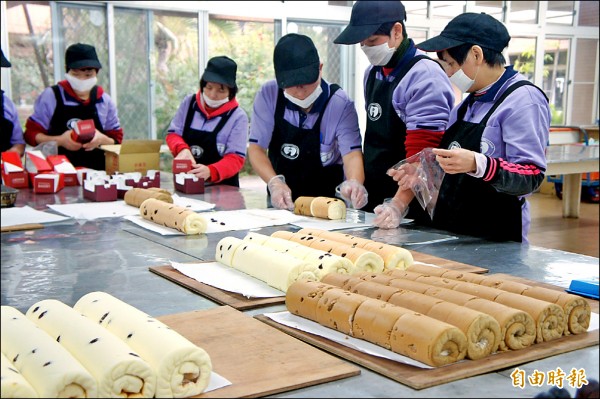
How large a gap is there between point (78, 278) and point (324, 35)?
26.1ft

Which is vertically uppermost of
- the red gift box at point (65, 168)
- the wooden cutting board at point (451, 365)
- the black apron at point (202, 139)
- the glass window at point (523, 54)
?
the glass window at point (523, 54)

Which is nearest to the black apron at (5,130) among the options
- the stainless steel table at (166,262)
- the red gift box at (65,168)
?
the red gift box at (65,168)

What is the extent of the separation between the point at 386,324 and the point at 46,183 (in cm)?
294

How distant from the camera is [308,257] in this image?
6.63 feet

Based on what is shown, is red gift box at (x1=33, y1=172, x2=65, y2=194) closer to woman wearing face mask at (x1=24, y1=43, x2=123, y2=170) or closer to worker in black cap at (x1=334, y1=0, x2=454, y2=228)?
woman wearing face mask at (x1=24, y1=43, x2=123, y2=170)

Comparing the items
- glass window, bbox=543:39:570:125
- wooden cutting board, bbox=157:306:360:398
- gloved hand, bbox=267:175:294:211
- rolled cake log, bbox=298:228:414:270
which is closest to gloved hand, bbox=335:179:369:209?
gloved hand, bbox=267:175:294:211

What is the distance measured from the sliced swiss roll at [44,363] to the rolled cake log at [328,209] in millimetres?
1841

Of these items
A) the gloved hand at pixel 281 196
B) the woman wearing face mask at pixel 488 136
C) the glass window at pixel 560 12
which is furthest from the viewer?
the glass window at pixel 560 12

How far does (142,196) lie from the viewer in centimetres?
331

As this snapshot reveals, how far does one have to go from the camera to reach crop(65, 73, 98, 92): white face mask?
4.50 m

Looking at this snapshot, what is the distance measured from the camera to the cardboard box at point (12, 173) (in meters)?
3.96

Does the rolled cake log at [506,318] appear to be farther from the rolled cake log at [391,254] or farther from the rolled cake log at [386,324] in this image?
the rolled cake log at [391,254]

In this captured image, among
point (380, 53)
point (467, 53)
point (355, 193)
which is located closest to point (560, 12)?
point (380, 53)

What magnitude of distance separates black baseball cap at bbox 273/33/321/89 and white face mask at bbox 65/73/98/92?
188 centimetres
